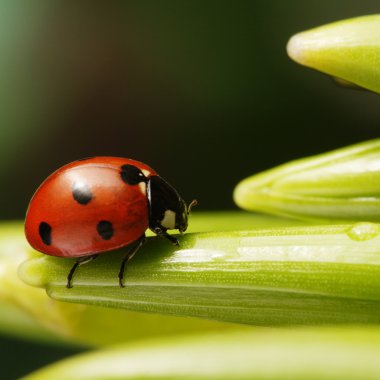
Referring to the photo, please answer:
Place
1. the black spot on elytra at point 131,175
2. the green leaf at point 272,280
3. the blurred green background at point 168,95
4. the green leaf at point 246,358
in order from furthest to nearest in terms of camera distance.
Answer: the blurred green background at point 168,95, the black spot on elytra at point 131,175, the green leaf at point 272,280, the green leaf at point 246,358

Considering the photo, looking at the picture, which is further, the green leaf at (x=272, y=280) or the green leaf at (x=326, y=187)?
the green leaf at (x=326, y=187)

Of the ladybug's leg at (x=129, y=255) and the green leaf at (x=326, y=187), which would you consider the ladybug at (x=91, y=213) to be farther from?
the green leaf at (x=326, y=187)

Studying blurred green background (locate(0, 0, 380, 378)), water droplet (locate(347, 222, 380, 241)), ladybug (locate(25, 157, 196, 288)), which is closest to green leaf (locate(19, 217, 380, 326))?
water droplet (locate(347, 222, 380, 241))

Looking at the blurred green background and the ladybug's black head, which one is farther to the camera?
the blurred green background

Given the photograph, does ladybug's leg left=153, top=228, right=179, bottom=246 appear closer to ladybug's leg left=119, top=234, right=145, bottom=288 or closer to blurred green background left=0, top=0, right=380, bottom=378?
ladybug's leg left=119, top=234, right=145, bottom=288

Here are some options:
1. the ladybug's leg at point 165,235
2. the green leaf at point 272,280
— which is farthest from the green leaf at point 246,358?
the ladybug's leg at point 165,235

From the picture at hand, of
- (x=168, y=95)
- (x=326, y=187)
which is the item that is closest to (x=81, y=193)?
(x=326, y=187)
